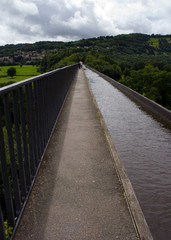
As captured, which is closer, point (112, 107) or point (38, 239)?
point (38, 239)

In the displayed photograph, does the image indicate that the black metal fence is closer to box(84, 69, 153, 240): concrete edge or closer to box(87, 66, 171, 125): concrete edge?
box(84, 69, 153, 240): concrete edge

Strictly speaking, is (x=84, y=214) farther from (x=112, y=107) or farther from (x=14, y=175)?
(x=112, y=107)

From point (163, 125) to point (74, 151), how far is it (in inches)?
326

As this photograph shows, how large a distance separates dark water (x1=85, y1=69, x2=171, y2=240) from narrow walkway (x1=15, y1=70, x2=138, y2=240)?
164 centimetres

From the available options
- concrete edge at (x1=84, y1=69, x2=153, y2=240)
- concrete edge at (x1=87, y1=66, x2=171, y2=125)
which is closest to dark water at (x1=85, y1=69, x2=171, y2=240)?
concrete edge at (x1=87, y1=66, x2=171, y2=125)

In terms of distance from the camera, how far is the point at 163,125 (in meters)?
11.6

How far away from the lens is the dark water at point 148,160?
455cm

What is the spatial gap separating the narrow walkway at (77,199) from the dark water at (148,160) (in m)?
1.64

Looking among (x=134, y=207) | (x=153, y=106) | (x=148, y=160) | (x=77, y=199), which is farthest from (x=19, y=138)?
(x=153, y=106)

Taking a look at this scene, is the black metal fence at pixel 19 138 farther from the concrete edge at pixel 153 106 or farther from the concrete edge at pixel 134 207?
the concrete edge at pixel 153 106

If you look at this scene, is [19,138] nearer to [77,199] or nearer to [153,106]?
[77,199]

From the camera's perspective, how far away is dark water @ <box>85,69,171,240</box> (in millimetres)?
4551

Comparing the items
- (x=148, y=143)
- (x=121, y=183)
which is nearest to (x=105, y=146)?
(x=121, y=183)

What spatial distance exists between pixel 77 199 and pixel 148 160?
470cm
